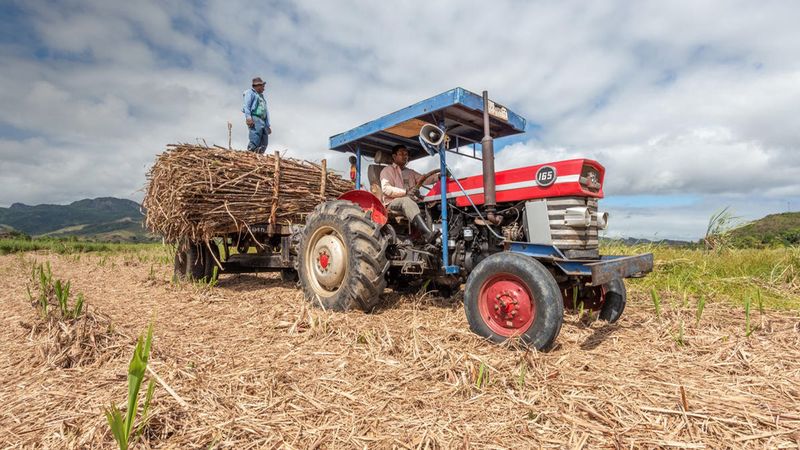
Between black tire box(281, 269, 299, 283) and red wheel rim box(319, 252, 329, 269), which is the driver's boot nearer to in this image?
red wheel rim box(319, 252, 329, 269)

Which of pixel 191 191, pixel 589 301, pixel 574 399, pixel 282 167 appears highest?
pixel 282 167

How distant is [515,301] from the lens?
315 centimetres

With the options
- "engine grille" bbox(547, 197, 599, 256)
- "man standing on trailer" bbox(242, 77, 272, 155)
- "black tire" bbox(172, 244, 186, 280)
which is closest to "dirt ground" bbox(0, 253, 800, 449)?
"engine grille" bbox(547, 197, 599, 256)

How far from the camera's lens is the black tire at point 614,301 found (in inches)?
154

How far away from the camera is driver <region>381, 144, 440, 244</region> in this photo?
4.39 metres

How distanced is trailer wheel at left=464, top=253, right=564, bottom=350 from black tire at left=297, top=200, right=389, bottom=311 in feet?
3.59

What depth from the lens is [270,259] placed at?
578 centimetres

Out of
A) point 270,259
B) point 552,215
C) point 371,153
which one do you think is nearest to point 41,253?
Answer: point 270,259

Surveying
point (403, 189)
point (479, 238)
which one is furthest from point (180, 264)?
point (479, 238)

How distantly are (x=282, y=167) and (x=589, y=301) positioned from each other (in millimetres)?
4159

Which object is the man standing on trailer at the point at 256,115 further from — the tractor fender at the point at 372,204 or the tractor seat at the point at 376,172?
the tractor fender at the point at 372,204

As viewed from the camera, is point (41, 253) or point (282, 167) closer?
point (282, 167)

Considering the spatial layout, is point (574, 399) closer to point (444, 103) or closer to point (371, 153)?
point (444, 103)

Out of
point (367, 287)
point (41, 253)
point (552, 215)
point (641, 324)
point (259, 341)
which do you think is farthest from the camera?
point (41, 253)
